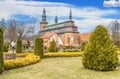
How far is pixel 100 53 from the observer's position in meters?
13.5

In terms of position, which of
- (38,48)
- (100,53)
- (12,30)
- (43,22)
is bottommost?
(38,48)

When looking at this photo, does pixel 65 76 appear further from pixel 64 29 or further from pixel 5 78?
pixel 64 29

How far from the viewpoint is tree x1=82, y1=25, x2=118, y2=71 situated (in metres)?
13.3

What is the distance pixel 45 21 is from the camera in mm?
107500

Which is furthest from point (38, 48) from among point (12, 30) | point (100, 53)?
point (12, 30)

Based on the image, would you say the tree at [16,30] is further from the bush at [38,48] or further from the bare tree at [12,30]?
the bush at [38,48]

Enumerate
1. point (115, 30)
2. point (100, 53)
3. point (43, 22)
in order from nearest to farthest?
1. point (100, 53)
2. point (115, 30)
3. point (43, 22)

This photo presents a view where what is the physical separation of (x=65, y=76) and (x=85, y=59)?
Result: 10.3ft

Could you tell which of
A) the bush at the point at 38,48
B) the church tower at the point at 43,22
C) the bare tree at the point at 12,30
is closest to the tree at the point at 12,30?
the bare tree at the point at 12,30

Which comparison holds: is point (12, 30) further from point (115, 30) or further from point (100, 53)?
point (100, 53)

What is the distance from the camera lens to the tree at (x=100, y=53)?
13.3 meters

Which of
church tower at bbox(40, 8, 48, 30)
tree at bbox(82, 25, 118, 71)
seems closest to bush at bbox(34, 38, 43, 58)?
tree at bbox(82, 25, 118, 71)

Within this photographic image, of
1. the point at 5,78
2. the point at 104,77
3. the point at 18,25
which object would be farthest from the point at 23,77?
the point at 18,25

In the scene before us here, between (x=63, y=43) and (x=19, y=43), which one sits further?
(x=63, y=43)
